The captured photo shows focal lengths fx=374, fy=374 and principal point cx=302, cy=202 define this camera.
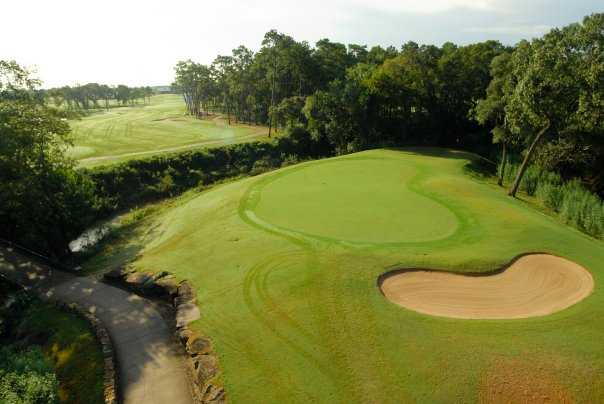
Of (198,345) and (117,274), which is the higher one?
(198,345)

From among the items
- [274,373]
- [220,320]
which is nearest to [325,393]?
[274,373]

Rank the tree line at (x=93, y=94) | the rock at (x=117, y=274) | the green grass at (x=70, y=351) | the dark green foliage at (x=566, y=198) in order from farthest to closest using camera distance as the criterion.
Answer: the tree line at (x=93, y=94), the dark green foliage at (x=566, y=198), the rock at (x=117, y=274), the green grass at (x=70, y=351)

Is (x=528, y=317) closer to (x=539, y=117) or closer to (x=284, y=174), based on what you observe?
(x=539, y=117)

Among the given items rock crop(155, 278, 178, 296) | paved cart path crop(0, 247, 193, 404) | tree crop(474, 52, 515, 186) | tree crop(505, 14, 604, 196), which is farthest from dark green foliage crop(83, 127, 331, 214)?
tree crop(505, 14, 604, 196)

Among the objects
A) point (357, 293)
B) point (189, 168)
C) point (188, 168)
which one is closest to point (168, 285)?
point (357, 293)

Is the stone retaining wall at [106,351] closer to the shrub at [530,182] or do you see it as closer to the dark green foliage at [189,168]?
the dark green foliage at [189,168]

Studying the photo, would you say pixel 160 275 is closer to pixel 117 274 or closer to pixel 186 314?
pixel 117 274

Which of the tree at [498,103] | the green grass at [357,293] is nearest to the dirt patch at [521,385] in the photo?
the green grass at [357,293]
